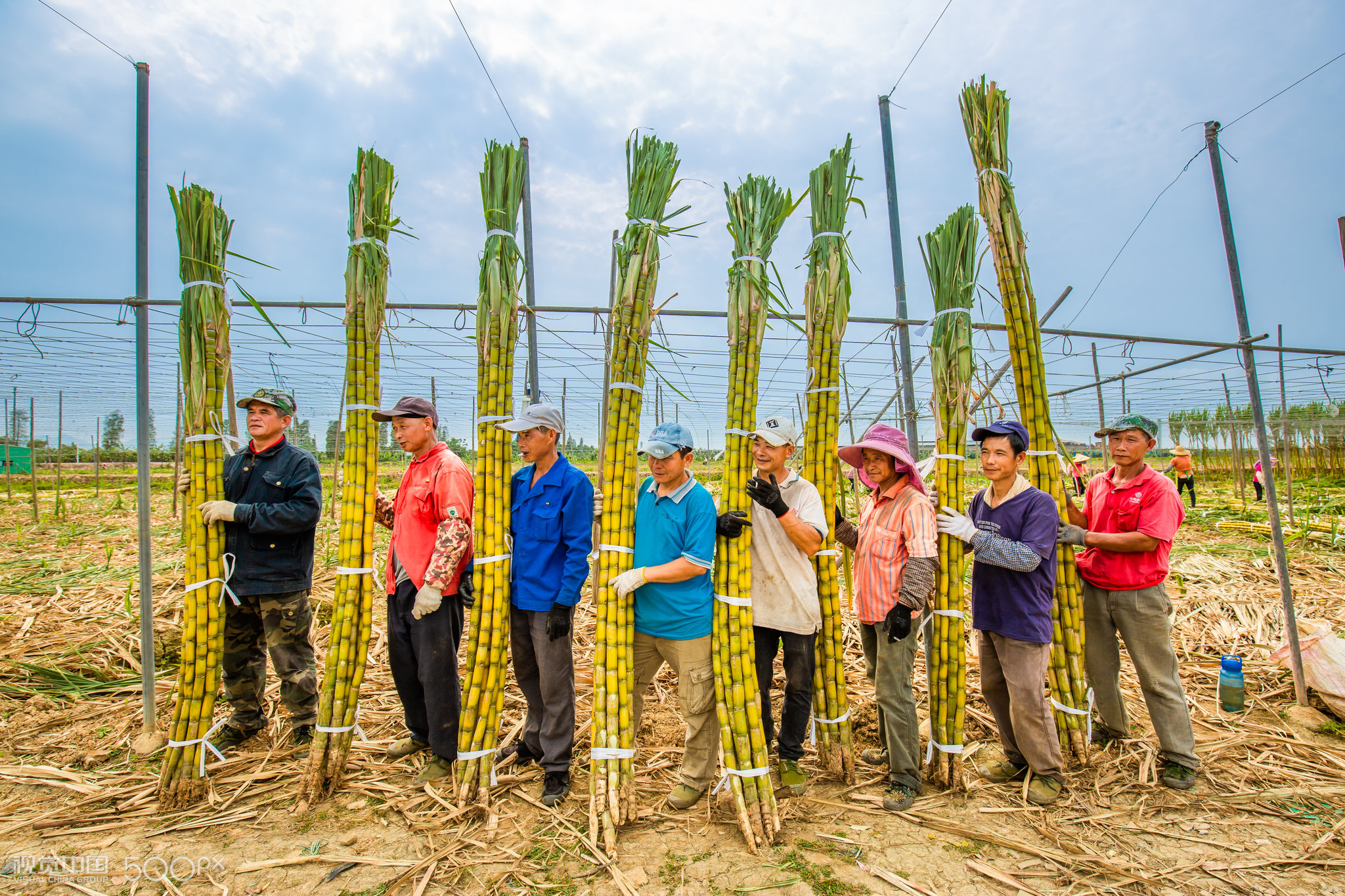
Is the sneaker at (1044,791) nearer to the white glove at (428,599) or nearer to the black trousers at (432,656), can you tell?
the black trousers at (432,656)

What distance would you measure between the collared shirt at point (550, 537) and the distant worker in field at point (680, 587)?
344 mm

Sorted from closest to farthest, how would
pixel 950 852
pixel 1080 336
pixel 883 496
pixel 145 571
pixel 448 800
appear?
pixel 950 852
pixel 448 800
pixel 883 496
pixel 145 571
pixel 1080 336

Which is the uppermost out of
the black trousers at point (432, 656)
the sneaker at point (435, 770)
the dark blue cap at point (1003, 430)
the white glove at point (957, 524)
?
the dark blue cap at point (1003, 430)

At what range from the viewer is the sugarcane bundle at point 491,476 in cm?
346

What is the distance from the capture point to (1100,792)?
353 cm

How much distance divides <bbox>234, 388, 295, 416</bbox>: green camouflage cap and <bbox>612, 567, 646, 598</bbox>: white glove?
2.64 meters

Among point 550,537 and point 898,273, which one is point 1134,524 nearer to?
point 898,273

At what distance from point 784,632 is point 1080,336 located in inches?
150

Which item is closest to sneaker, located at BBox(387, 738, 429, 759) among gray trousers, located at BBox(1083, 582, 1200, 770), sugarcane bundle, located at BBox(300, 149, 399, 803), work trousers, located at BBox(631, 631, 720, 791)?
sugarcane bundle, located at BBox(300, 149, 399, 803)

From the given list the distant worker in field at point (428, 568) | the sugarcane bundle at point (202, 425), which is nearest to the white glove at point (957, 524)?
the distant worker in field at point (428, 568)

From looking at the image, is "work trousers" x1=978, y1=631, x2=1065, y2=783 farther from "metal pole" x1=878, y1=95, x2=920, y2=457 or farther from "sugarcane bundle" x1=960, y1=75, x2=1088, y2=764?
"metal pole" x1=878, y1=95, x2=920, y2=457

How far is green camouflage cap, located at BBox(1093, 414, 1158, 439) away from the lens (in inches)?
152

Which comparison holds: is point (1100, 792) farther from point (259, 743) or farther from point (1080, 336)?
point (259, 743)

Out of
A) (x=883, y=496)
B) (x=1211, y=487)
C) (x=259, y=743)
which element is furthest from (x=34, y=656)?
(x=1211, y=487)
